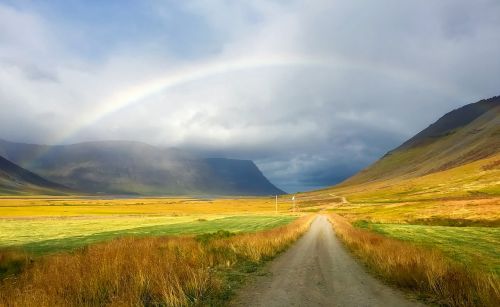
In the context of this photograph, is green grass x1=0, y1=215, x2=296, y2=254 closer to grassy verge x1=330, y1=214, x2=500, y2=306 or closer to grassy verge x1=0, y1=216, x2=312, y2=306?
grassy verge x1=0, y1=216, x2=312, y2=306

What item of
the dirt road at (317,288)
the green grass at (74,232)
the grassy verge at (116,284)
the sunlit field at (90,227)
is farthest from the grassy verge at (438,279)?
the sunlit field at (90,227)

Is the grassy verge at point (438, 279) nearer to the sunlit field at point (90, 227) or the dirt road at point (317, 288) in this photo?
the dirt road at point (317, 288)

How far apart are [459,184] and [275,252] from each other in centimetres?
19756

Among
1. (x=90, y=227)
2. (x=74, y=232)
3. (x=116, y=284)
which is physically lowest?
(x=74, y=232)

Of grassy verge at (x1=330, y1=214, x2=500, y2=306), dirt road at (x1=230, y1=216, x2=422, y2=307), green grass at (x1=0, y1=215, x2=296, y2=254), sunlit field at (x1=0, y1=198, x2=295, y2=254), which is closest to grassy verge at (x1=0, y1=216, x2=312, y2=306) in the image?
dirt road at (x1=230, y1=216, x2=422, y2=307)

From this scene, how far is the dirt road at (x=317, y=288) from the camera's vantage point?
525 inches

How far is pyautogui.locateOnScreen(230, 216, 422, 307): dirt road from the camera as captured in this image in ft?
43.8

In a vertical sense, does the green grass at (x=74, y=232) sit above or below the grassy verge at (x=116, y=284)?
below

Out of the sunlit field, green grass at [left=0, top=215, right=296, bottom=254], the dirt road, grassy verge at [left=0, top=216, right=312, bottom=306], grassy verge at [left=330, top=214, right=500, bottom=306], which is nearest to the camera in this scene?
grassy verge at [left=0, top=216, right=312, bottom=306]

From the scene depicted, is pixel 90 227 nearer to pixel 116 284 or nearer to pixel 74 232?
pixel 74 232

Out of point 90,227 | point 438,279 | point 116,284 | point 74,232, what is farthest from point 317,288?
point 90,227

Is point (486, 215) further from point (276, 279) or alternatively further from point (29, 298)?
point (29, 298)

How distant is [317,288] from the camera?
15.8 metres

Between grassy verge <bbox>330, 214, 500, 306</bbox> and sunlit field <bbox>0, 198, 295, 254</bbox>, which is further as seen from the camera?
sunlit field <bbox>0, 198, 295, 254</bbox>
